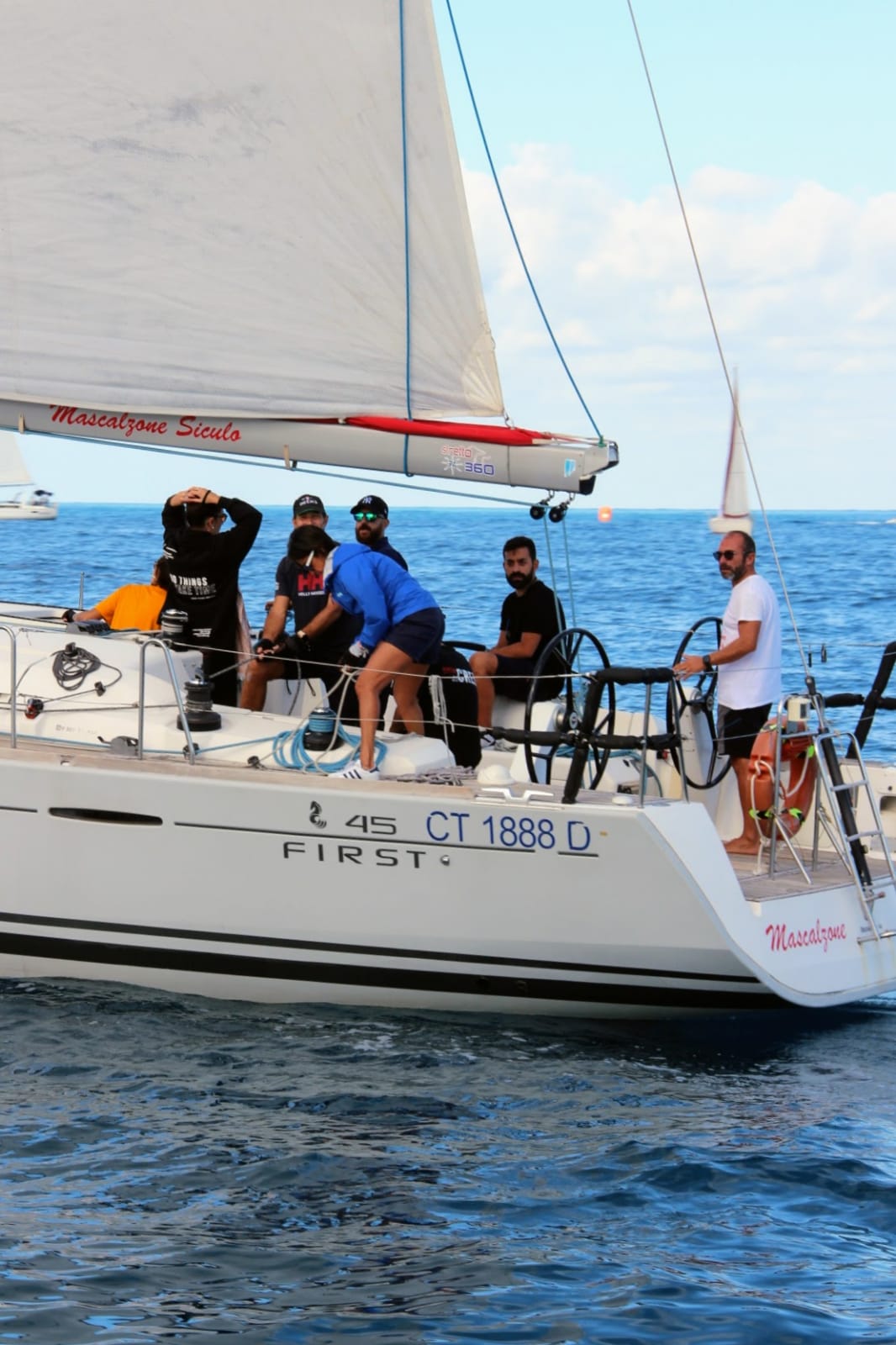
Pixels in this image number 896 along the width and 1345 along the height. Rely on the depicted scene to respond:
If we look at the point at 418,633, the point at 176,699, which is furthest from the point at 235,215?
the point at 176,699

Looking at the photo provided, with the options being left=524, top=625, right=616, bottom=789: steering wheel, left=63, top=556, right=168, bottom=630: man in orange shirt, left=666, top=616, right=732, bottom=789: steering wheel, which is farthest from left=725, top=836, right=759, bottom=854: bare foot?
left=63, top=556, right=168, bottom=630: man in orange shirt

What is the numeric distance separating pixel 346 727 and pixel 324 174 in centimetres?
242

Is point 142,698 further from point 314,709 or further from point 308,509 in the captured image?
point 308,509

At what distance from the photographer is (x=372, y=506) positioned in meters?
7.83

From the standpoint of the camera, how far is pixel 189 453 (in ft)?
25.4

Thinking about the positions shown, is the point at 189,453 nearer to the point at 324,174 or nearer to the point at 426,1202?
the point at 324,174

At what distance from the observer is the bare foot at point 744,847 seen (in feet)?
26.1

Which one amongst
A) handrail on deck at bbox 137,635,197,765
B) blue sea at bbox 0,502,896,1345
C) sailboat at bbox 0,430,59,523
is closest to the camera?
blue sea at bbox 0,502,896,1345

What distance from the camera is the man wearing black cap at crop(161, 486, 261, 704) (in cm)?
782

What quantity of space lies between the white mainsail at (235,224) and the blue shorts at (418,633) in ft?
2.06

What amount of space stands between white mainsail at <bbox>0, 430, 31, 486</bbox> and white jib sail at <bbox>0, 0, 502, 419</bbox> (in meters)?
3.78

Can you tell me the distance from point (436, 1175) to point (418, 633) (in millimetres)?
2497

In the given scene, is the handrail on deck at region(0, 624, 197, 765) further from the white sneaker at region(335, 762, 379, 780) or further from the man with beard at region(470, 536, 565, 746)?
the man with beard at region(470, 536, 565, 746)

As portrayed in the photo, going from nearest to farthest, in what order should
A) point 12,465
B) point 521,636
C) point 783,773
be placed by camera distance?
point 783,773 < point 521,636 < point 12,465
